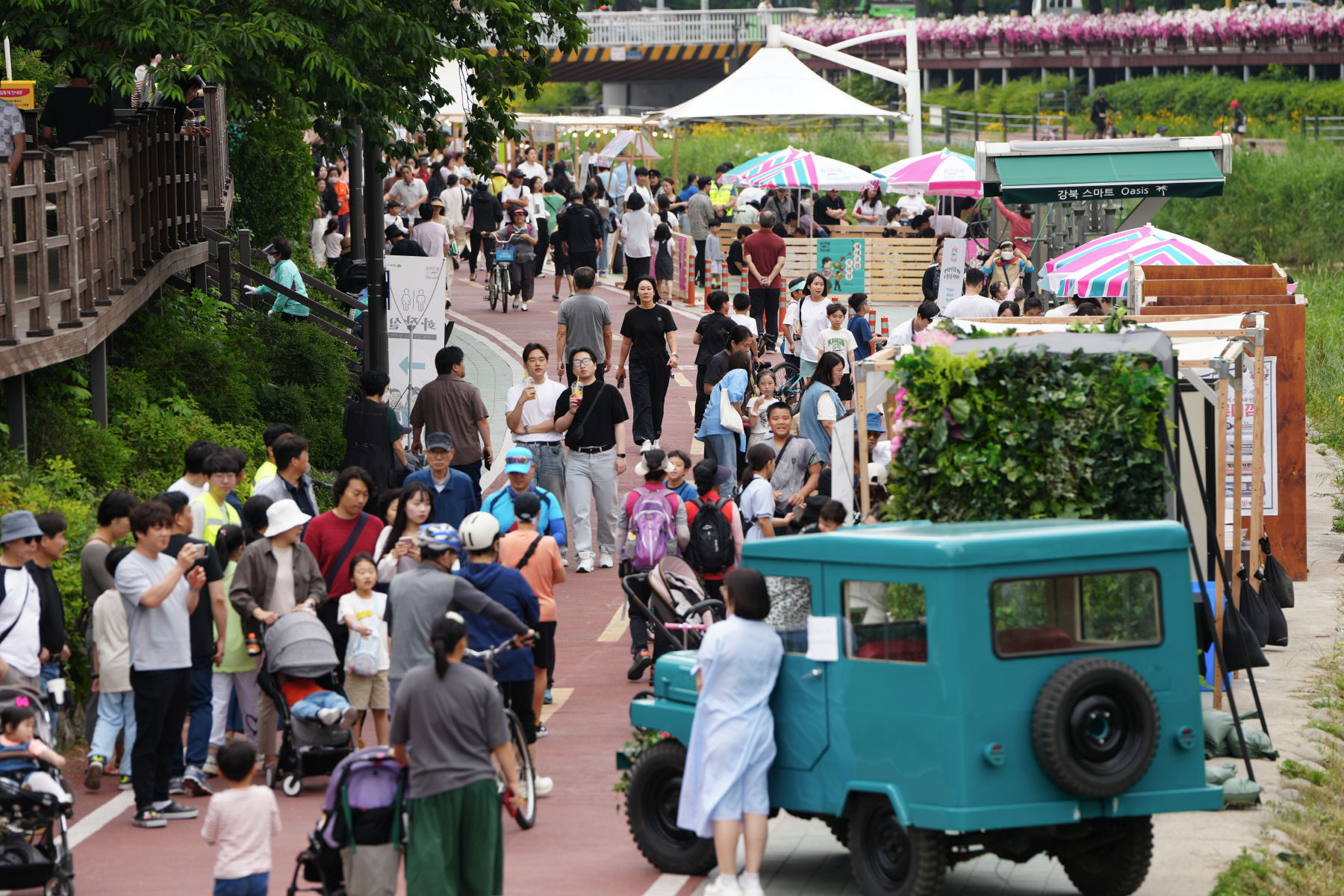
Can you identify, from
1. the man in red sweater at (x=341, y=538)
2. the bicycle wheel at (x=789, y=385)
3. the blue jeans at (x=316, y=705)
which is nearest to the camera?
the blue jeans at (x=316, y=705)

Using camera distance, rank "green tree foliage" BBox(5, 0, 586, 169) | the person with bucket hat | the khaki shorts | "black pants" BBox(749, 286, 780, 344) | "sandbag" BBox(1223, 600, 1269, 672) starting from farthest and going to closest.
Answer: "black pants" BBox(749, 286, 780, 344), the person with bucket hat, "green tree foliage" BBox(5, 0, 586, 169), "sandbag" BBox(1223, 600, 1269, 672), the khaki shorts

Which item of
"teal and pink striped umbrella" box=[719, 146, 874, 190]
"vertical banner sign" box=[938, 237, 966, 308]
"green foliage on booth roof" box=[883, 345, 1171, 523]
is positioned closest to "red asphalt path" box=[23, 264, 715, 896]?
"green foliage on booth roof" box=[883, 345, 1171, 523]

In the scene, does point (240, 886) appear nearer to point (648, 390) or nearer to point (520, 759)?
point (520, 759)

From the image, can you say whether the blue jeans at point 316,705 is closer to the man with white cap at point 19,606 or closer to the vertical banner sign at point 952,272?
the man with white cap at point 19,606

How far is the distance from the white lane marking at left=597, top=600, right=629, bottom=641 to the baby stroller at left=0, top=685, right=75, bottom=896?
5723mm

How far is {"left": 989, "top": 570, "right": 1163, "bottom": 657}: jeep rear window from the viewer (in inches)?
314

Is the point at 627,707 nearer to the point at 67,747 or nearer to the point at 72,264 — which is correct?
the point at 67,747

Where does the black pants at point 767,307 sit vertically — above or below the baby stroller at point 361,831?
above

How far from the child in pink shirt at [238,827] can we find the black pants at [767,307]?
17674mm

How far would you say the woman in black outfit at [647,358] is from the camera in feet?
59.0

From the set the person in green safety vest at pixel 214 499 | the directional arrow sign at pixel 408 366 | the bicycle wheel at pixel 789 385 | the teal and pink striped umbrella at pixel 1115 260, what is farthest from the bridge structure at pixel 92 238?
the teal and pink striped umbrella at pixel 1115 260

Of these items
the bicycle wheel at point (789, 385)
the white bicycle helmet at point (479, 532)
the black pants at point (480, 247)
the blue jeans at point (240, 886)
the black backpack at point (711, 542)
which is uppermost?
the black pants at point (480, 247)

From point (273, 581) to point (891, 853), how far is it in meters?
3.98

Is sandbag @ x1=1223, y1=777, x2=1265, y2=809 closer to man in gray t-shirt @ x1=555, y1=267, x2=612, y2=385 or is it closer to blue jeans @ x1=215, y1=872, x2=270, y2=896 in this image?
blue jeans @ x1=215, y1=872, x2=270, y2=896
